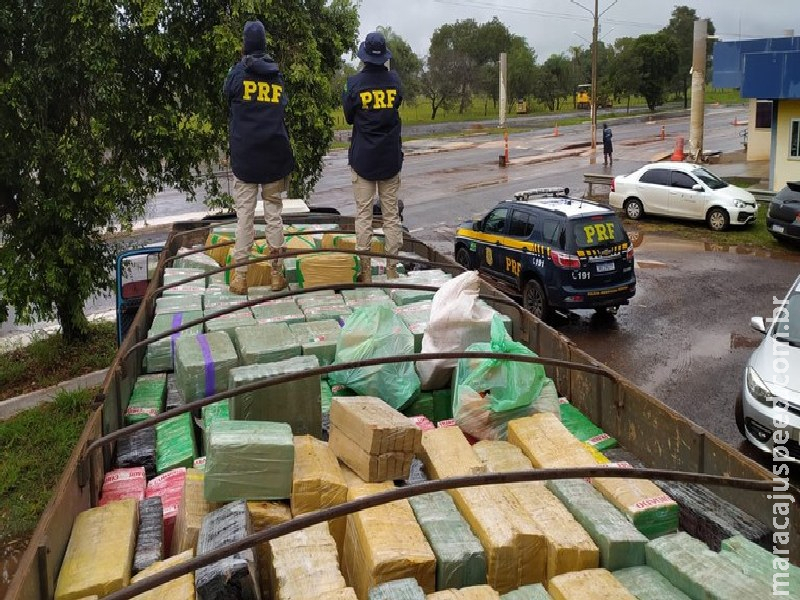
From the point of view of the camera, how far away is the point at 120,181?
13.4m

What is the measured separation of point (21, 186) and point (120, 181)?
1498mm

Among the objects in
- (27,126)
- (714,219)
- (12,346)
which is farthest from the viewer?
(714,219)

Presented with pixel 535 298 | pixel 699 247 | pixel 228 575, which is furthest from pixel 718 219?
pixel 228 575

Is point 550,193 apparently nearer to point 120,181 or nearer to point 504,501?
point 120,181

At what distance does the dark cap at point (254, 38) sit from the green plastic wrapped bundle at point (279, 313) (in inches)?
96.3

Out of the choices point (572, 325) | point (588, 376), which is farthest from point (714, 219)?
point (588, 376)

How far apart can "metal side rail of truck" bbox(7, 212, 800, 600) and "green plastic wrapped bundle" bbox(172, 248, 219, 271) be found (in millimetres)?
1963

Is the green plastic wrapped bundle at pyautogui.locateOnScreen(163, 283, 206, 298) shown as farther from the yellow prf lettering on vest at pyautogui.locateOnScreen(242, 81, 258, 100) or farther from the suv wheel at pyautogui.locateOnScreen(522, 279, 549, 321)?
the suv wheel at pyautogui.locateOnScreen(522, 279, 549, 321)

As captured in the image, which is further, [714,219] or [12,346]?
[714,219]

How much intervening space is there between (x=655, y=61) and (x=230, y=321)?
64544 mm

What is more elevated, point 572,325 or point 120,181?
point 120,181

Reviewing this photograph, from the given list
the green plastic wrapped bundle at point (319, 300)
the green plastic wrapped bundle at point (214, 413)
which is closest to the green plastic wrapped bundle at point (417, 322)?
the green plastic wrapped bundle at point (319, 300)

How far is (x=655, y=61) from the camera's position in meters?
64.8

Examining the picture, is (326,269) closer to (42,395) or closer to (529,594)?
(529,594)
